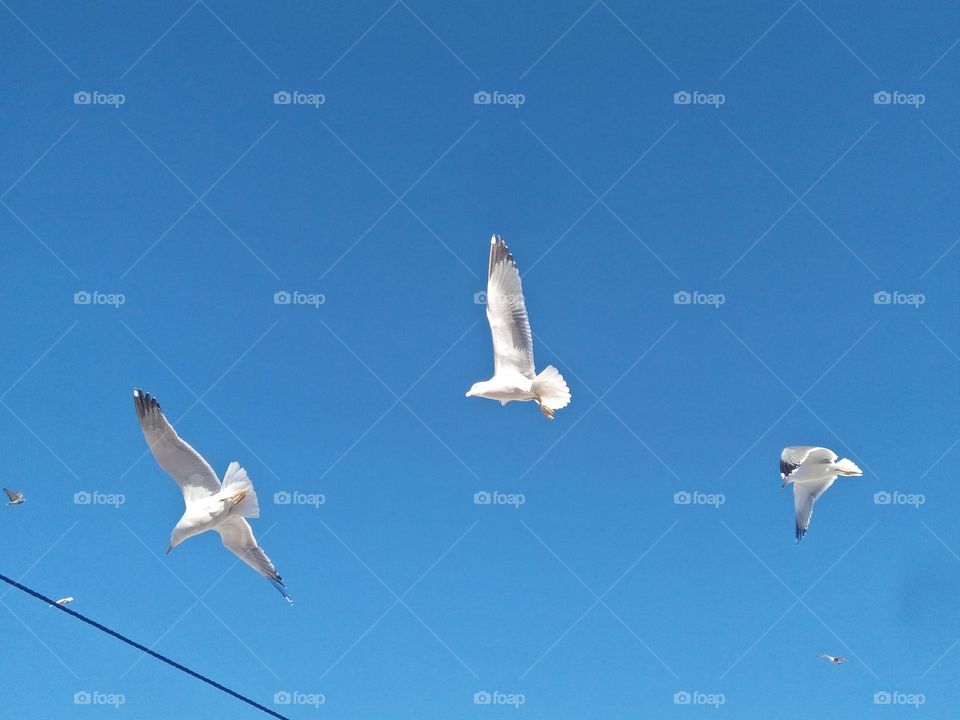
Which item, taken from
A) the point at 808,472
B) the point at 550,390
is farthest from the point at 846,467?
the point at 550,390

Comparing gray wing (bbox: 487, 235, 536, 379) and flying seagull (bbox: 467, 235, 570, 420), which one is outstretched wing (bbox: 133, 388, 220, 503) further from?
gray wing (bbox: 487, 235, 536, 379)

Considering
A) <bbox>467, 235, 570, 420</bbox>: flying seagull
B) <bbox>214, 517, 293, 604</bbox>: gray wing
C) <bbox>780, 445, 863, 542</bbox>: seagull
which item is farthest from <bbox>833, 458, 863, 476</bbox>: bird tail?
<bbox>214, 517, 293, 604</bbox>: gray wing

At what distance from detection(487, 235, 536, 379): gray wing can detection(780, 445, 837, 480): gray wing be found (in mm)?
2393

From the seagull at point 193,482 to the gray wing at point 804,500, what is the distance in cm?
528

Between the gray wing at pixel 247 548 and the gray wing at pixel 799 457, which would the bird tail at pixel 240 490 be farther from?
the gray wing at pixel 799 457

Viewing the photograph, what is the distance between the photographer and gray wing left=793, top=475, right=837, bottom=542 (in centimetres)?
947

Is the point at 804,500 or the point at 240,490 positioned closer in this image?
the point at 240,490

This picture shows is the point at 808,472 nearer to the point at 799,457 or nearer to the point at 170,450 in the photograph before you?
the point at 799,457

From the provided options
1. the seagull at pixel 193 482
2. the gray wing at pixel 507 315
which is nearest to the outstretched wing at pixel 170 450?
the seagull at pixel 193 482

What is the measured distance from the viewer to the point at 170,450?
25.7ft

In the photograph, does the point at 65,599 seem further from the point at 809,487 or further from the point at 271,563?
the point at 809,487

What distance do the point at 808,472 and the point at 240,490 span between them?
16.9 ft

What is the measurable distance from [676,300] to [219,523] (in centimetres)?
510

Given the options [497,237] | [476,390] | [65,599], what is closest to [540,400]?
[476,390]
